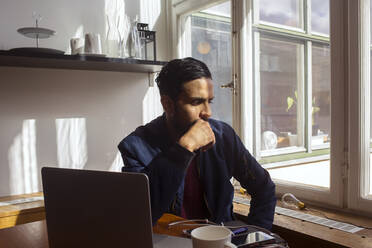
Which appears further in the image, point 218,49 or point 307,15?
point 218,49

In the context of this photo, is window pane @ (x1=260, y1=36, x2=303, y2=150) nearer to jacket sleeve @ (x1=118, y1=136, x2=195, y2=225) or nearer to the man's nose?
the man's nose

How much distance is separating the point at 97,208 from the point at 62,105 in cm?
171

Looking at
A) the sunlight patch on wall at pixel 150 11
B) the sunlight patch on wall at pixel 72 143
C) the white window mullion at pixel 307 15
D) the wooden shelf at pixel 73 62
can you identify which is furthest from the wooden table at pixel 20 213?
the white window mullion at pixel 307 15

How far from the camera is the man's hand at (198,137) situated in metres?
1.55

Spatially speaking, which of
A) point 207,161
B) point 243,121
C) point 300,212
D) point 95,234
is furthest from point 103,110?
point 95,234

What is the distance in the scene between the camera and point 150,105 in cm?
274

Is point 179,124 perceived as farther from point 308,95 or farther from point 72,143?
point 72,143

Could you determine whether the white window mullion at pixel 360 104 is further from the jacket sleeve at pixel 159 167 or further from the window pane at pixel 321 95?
the jacket sleeve at pixel 159 167

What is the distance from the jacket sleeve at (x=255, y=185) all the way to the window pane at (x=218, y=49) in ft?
2.48

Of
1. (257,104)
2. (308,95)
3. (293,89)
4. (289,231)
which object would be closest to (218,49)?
(257,104)

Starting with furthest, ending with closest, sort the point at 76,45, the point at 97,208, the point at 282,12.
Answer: the point at 76,45, the point at 282,12, the point at 97,208

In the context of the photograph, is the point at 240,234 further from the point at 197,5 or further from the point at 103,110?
the point at 197,5

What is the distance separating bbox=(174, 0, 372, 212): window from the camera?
64.5 inches

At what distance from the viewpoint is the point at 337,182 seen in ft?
5.72
